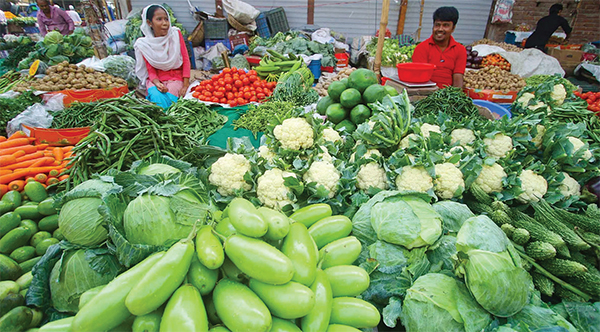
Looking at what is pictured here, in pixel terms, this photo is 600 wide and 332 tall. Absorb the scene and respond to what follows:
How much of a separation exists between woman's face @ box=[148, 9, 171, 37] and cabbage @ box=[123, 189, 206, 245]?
439 cm

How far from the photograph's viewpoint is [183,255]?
97 cm

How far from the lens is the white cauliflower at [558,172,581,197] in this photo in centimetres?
207

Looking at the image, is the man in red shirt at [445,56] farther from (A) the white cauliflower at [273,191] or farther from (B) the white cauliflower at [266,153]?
(A) the white cauliflower at [273,191]

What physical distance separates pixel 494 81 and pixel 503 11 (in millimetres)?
5929

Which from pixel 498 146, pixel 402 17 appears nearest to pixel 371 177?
pixel 498 146

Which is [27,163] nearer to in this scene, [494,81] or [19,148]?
[19,148]

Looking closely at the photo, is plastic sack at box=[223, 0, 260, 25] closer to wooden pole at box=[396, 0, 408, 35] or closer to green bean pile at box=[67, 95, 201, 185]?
wooden pole at box=[396, 0, 408, 35]

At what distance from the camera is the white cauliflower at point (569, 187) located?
207 cm

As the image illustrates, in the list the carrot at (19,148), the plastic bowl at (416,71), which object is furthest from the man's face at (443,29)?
the carrot at (19,148)

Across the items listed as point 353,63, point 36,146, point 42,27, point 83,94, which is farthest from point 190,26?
point 36,146

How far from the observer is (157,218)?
4.48 feet

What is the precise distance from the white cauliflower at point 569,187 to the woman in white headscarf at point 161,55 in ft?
17.7

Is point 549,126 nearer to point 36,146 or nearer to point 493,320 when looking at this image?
point 493,320

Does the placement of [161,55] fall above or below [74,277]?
above
